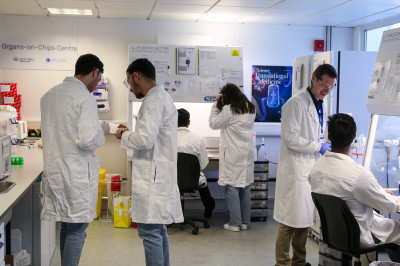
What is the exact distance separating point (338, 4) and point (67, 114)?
10.5 feet

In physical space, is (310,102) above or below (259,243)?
above

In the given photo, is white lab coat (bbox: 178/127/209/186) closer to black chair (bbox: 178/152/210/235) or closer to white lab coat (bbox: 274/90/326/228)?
black chair (bbox: 178/152/210/235)

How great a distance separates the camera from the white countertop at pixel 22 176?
2438 mm

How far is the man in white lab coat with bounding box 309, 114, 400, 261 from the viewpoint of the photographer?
103 inches

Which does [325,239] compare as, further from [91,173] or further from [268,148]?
[268,148]

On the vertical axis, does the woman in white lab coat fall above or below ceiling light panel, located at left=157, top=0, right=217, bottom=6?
below

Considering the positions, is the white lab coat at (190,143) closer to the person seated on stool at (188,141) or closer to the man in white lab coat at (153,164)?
the person seated on stool at (188,141)

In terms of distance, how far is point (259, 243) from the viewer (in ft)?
14.7

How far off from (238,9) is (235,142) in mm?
Answer: 1472

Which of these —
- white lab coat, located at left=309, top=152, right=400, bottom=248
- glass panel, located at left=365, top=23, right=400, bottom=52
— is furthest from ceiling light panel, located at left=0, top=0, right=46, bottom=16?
glass panel, located at left=365, top=23, right=400, bottom=52

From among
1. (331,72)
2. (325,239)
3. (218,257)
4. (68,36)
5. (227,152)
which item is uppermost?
(68,36)

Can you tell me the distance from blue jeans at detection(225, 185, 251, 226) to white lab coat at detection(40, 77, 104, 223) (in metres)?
2.23

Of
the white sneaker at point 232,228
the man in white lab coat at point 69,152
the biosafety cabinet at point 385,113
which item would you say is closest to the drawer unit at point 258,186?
the white sneaker at point 232,228

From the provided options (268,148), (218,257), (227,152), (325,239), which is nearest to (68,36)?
(227,152)
